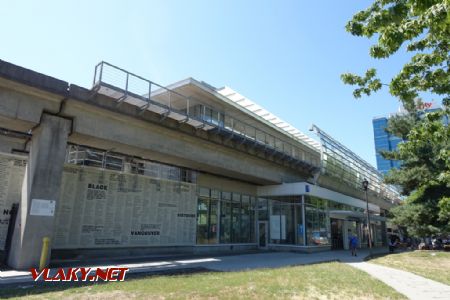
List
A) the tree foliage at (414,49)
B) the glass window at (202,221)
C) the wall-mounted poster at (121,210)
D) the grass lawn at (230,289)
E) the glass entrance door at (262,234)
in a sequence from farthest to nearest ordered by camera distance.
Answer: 1. the glass entrance door at (262,234)
2. the glass window at (202,221)
3. the wall-mounted poster at (121,210)
4. the grass lawn at (230,289)
5. the tree foliage at (414,49)

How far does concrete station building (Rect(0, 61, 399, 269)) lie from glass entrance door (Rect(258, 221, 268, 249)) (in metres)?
0.08

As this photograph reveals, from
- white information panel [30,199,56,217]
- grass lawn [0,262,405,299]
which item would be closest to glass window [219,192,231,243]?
grass lawn [0,262,405,299]

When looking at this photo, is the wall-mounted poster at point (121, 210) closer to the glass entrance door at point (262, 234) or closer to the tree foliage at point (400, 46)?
the glass entrance door at point (262, 234)

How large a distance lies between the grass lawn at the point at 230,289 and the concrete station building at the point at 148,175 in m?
4.73

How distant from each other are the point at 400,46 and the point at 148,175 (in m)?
15.5

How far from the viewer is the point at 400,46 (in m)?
7.27

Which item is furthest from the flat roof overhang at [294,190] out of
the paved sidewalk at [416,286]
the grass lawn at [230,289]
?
the grass lawn at [230,289]

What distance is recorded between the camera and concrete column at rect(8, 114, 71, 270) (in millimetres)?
12227

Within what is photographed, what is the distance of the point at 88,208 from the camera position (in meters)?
17.0

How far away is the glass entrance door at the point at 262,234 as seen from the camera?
27.1 metres

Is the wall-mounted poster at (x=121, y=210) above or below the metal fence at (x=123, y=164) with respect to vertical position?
below

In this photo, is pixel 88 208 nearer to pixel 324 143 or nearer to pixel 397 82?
pixel 397 82

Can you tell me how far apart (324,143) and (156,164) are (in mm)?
16952

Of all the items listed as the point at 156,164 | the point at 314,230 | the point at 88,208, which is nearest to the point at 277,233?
the point at 314,230
